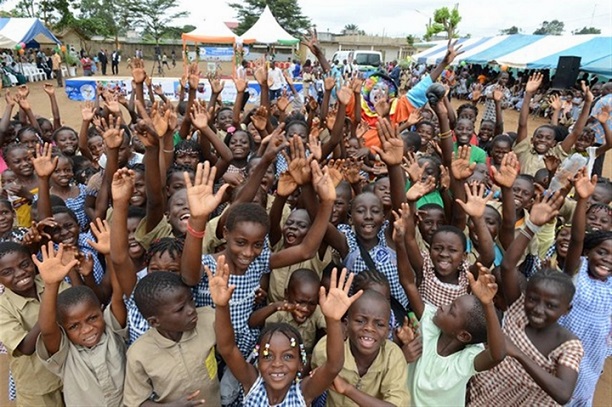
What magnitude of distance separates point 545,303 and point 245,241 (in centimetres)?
147

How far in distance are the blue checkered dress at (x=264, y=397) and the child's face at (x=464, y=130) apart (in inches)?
151

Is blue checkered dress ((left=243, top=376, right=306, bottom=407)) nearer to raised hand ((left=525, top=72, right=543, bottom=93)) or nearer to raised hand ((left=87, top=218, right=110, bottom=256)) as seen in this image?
raised hand ((left=87, top=218, right=110, bottom=256))

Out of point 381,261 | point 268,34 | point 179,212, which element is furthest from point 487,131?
point 268,34

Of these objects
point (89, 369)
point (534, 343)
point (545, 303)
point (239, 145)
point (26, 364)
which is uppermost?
point (239, 145)

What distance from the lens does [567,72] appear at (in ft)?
40.8

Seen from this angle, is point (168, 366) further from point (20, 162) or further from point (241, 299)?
point (20, 162)

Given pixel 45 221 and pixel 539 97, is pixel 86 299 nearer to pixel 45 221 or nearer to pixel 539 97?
pixel 45 221

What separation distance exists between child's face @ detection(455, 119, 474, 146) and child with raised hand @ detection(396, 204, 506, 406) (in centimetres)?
317

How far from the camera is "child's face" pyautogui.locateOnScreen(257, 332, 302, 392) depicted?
1.76 meters

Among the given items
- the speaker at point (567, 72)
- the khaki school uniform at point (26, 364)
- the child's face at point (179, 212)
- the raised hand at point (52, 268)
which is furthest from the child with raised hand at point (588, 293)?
the speaker at point (567, 72)

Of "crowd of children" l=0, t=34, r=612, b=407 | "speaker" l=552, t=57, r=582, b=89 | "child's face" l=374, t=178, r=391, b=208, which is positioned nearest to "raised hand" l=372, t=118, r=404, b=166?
"crowd of children" l=0, t=34, r=612, b=407

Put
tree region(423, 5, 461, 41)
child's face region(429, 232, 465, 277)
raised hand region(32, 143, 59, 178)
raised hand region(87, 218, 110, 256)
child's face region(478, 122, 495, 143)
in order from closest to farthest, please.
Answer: raised hand region(87, 218, 110, 256)
child's face region(429, 232, 465, 277)
raised hand region(32, 143, 59, 178)
child's face region(478, 122, 495, 143)
tree region(423, 5, 461, 41)

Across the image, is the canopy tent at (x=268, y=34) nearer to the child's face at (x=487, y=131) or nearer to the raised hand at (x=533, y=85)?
the child's face at (x=487, y=131)

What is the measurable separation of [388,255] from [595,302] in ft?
3.74
